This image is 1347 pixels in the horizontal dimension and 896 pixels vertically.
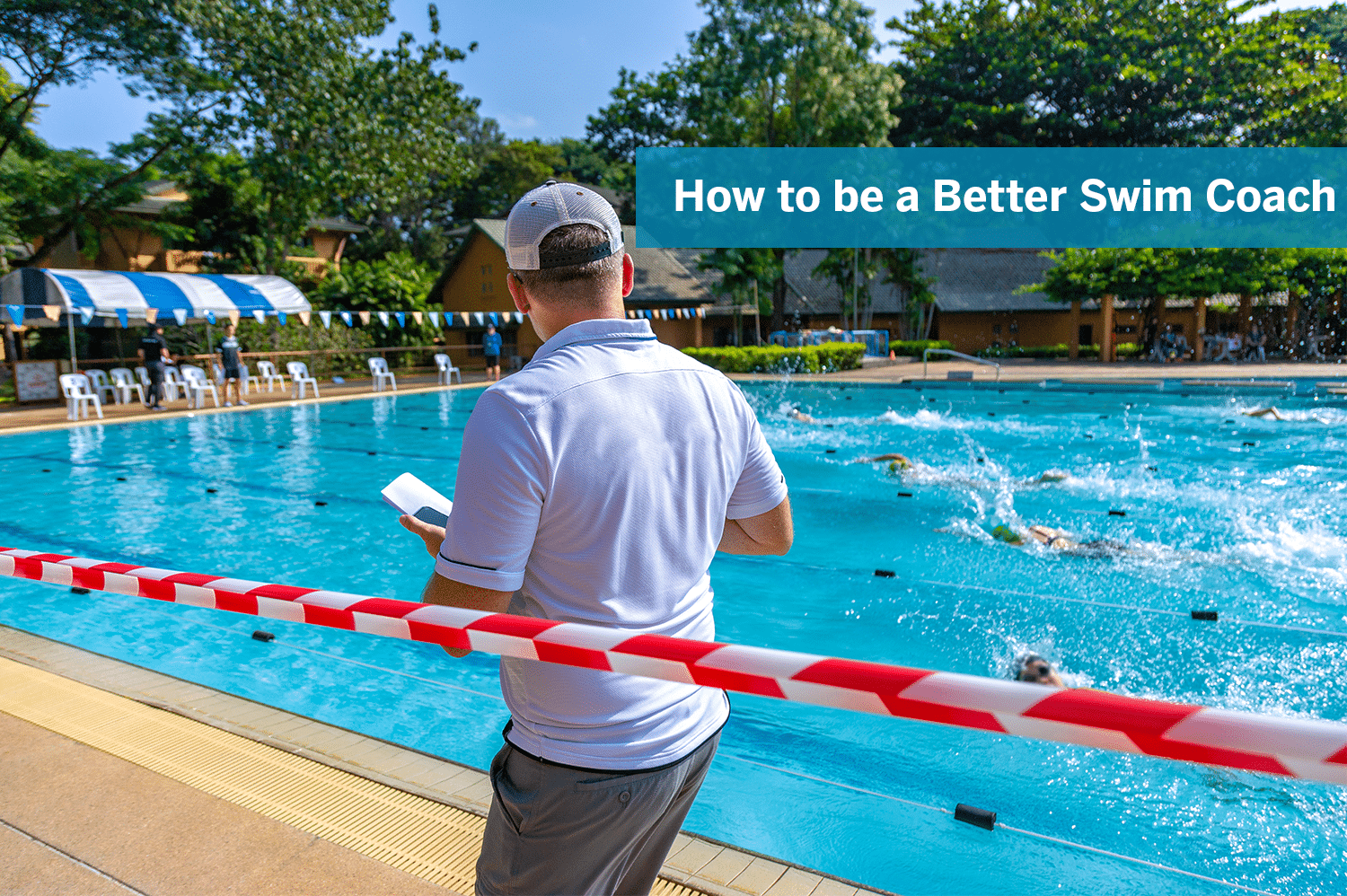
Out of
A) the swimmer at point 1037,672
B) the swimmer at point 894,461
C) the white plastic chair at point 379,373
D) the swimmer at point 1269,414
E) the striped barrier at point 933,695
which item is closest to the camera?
the striped barrier at point 933,695

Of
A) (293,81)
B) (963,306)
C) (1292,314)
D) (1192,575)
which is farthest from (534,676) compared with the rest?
(963,306)

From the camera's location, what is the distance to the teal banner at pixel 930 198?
30000mm

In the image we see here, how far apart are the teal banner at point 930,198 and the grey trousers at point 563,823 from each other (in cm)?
3196

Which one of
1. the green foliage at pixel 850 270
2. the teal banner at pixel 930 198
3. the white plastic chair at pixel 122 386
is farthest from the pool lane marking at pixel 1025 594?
the green foliage at pixel 850 270

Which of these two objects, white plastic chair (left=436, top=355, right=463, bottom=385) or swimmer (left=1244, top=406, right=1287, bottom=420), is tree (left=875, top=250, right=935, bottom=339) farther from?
swimmer (left=1244, top=406, right=1287, bottom=420)

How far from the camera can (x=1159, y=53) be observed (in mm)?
37375

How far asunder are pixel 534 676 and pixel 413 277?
34225 millimetres

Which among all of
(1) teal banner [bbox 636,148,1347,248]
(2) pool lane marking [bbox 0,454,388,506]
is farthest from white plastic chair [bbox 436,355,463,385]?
(2) pool lane marking [bbox 0,454,388,506]

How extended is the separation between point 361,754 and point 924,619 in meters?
4.58

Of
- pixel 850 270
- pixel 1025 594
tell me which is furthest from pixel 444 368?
pixel 1025 594

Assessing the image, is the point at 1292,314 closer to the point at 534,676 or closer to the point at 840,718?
the point at 840,718

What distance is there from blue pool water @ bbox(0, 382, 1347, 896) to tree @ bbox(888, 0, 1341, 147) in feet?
97.6

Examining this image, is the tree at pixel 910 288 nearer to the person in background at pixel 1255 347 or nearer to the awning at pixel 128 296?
the person in background at pixel 1255 347

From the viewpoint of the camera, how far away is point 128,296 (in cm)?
1977
